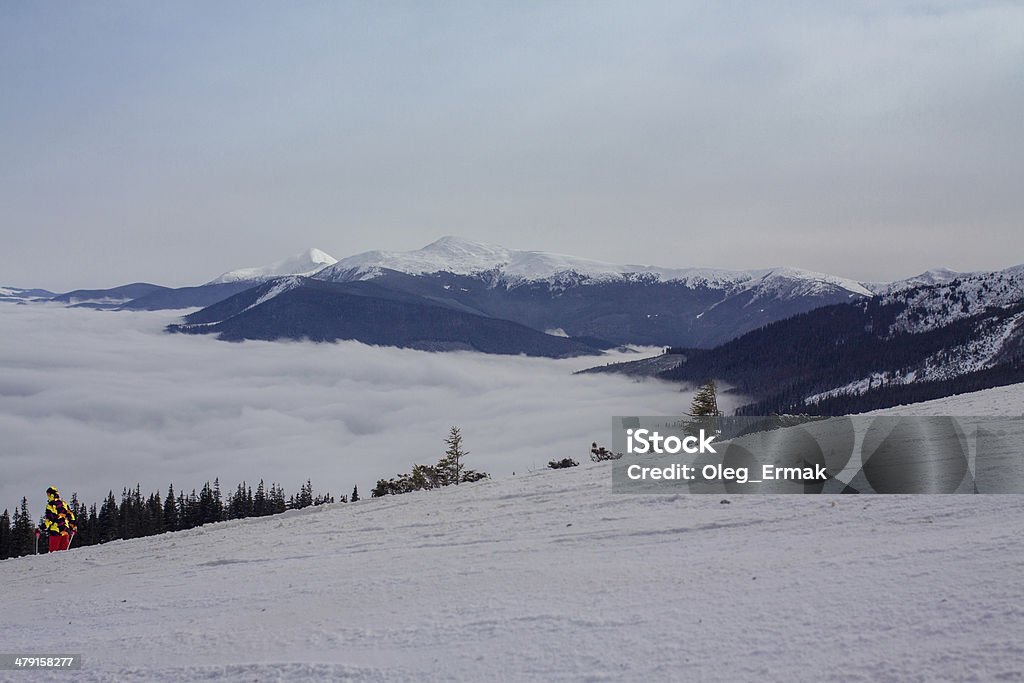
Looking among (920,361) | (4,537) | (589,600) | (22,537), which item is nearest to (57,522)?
(589,600)

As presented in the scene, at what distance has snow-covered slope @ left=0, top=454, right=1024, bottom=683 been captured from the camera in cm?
667

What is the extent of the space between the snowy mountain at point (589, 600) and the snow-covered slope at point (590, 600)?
29 mm

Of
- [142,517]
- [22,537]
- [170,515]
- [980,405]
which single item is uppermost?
[980,405]

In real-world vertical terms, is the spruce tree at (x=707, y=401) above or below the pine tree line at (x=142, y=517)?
above

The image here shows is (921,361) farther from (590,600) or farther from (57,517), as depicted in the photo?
(590,600)

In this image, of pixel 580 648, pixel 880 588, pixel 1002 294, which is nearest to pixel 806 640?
pixel 880 588

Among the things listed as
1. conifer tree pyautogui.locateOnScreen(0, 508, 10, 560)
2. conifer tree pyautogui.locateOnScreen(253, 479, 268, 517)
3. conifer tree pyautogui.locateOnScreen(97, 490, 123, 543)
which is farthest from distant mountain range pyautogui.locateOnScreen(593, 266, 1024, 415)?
conifer tree pyautogui.locateOnScreen(0, 508, 10, 560)

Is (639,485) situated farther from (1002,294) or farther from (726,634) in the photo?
(1002,294)

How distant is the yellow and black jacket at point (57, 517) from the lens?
20.4m

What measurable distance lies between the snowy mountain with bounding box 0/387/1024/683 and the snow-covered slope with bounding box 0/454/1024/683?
0.10 ft

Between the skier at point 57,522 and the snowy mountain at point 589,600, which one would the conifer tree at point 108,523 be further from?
the snowy mountain at point 589,600

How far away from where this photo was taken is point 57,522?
20.5 m

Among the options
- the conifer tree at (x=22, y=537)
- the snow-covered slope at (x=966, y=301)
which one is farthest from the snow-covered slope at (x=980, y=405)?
the snow-covered slope at (x=966, y=301)

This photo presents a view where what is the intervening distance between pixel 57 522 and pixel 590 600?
1789 cm
